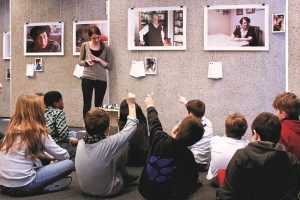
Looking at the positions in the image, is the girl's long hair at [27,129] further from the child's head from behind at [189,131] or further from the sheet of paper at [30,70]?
the sheet of paper at [30,70]

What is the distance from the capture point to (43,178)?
3133 mm

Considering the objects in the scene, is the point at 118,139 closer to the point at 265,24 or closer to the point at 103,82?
the point at 103,82

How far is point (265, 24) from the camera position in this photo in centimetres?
497

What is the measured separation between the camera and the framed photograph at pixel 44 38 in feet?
21.3

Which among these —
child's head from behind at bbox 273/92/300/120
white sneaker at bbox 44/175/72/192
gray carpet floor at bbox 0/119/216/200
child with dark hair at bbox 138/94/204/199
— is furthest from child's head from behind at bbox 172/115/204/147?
white sneaker at bbox 44/175/72/192

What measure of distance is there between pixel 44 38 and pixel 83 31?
658 millimetres

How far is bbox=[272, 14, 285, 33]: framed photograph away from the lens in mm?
4926

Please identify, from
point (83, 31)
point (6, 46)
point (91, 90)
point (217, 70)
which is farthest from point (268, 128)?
point (6, 46)

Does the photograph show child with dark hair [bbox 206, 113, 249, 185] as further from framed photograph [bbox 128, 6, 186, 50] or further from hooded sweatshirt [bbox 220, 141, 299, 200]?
framed photograph [bbox 128, 6, 186, 50]

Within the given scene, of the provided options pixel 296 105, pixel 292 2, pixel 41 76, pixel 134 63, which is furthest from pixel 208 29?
pixel 41 76

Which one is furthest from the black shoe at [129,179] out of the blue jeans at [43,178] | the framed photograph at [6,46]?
the framed photograph at [6,46]

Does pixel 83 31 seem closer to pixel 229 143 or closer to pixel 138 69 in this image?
pixel 138 69

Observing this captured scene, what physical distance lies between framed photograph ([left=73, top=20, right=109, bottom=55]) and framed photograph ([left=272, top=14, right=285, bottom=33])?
8.44 ft

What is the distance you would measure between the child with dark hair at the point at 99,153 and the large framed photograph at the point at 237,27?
240 centimetres
